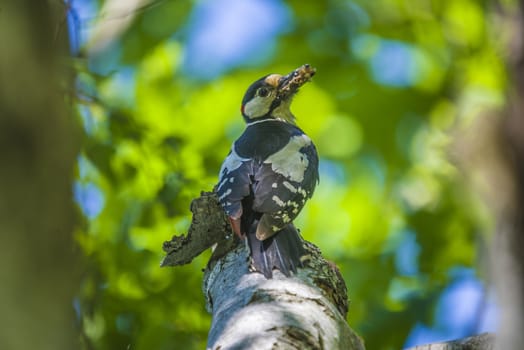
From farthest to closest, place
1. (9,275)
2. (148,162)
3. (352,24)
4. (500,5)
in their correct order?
(148,162), (352,24), (500,5), (9,275)

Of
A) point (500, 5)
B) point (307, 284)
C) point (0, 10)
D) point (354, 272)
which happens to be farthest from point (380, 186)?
point (0, 10)

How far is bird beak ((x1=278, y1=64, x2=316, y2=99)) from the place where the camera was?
16.3 feet

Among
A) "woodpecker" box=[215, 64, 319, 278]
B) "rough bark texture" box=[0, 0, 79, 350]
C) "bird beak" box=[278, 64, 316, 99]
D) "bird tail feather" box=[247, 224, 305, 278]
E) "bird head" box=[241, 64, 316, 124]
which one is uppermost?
"bird head" box=[241, 64, 316, 124]

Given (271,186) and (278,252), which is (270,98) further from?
(278,252)

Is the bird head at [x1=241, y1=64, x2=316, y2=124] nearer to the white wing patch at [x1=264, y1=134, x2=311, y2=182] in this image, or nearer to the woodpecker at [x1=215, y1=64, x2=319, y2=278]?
the woodpecker at [x1=215, y1=64, x2=319, y2=278]

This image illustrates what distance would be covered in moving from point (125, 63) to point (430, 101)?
243 centimetres

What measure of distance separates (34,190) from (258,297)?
5.44 ft

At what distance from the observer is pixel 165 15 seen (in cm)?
611

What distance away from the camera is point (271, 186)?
429 cm

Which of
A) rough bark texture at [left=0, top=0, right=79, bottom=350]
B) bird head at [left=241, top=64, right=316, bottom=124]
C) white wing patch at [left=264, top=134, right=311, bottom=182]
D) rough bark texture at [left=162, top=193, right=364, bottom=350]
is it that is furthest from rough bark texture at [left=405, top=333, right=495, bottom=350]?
bird head at [left=241, top=64, right=316, bottom=124]

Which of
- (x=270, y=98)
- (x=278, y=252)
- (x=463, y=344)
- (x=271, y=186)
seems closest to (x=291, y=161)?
(x=271, y=186)

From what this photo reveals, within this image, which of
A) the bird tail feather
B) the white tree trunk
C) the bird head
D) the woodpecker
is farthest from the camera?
the bird head

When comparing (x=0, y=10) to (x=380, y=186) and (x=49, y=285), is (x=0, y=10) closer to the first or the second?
(x=49, y=285)

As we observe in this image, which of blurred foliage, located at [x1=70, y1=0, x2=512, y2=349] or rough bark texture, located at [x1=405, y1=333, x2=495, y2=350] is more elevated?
blurred foliage, located at [x1=70, y1=0, x2=512, y2=349]
